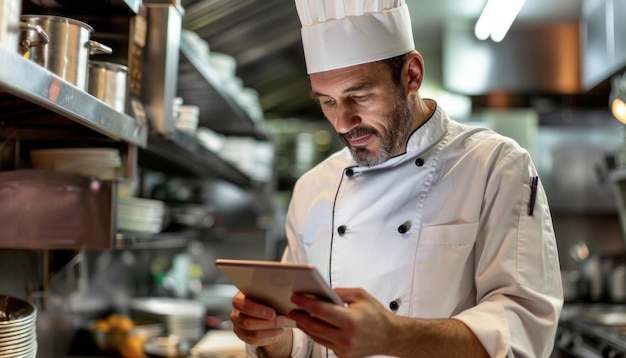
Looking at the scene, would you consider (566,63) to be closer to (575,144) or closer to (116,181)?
(575,144)

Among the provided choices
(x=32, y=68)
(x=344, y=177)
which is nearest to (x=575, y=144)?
(x=344, y=177)

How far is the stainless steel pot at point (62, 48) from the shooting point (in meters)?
1.45

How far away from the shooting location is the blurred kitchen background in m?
1.96

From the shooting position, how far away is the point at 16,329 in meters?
1.68

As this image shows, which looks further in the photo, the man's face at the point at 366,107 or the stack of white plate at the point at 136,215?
the stack of white plate at the point at 136,215

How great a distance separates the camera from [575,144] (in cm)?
627

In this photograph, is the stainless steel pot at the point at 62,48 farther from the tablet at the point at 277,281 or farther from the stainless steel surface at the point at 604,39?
the stainless steel surface at the point at 604,39

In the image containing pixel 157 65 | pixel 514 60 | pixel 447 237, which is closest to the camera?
pixel 447 237

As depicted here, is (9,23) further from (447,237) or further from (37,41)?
(447,237)

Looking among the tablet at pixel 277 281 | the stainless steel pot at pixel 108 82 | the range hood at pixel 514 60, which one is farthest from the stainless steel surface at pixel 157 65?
the range hood at pixel 514 60

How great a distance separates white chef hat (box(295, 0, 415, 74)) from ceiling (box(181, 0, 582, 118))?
143 centimetres

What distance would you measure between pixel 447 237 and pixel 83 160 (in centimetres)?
106

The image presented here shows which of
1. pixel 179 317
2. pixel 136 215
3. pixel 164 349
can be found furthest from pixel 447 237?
pixel 179 317

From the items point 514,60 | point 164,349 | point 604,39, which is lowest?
point 164,349
